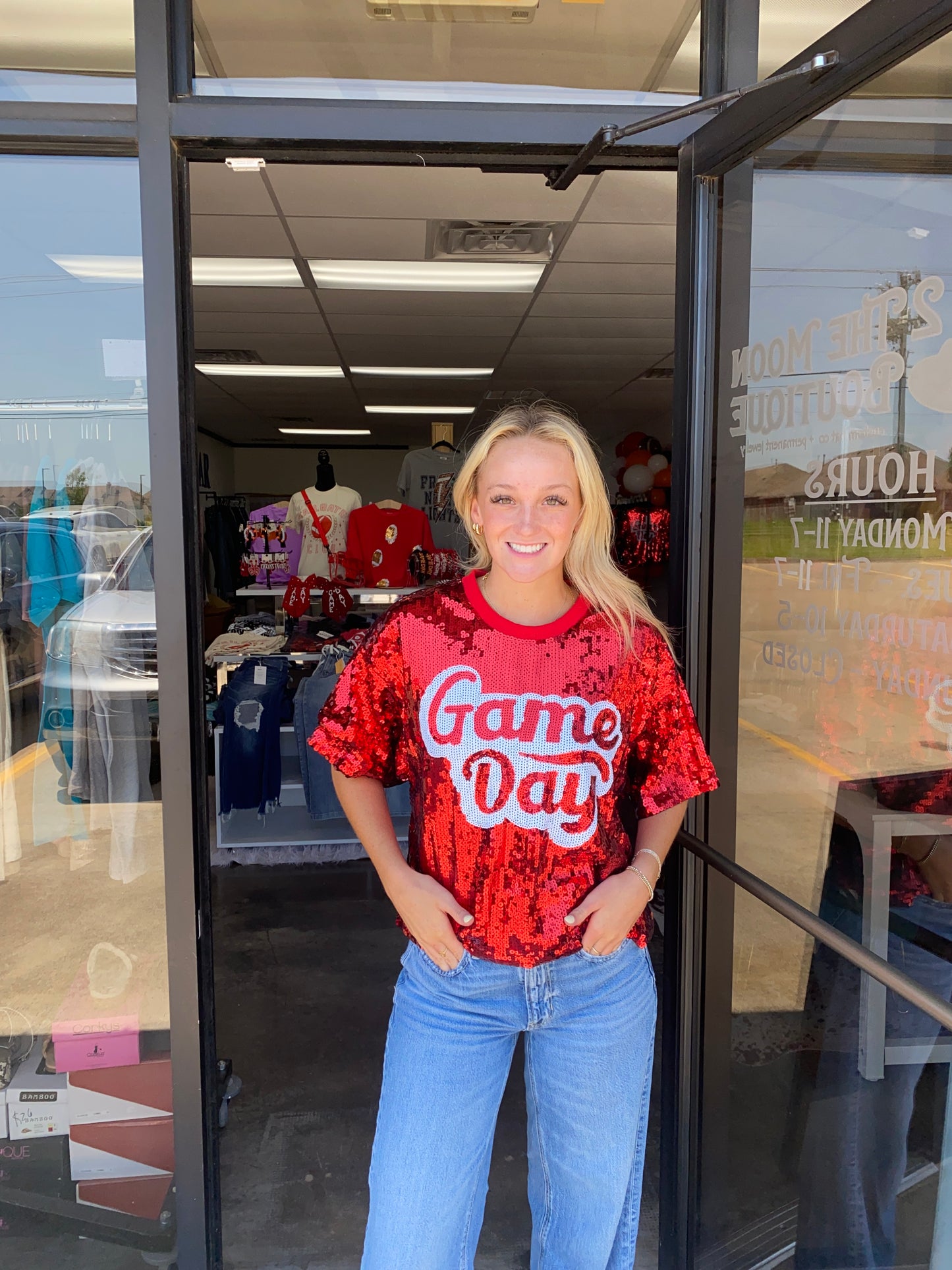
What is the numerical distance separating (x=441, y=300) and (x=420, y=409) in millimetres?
5110

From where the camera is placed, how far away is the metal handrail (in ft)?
4.17

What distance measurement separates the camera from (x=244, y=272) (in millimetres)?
4840

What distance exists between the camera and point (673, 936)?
201cm

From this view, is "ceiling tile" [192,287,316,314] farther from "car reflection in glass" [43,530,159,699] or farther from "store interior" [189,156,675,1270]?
"car reflection in glass" [43,530,159,699]

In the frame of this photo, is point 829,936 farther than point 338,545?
No

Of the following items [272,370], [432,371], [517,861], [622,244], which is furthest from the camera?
[272,370]

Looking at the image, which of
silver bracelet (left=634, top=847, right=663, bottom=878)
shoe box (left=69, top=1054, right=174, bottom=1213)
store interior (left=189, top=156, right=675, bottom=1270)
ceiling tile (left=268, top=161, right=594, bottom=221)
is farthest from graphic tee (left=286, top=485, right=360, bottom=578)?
silver bracelet (left=634, top=847, right=663, bottom=878)

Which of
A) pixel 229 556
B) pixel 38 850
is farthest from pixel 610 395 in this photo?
pixel 38 850

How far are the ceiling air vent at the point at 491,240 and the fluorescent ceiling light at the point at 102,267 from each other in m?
2.53

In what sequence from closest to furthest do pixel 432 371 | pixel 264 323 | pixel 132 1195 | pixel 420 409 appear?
pixel 132 1195 → pixel 264 323 → pixel 432 371 → pixel 420 409

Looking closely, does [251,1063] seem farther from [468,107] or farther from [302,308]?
[302,308]

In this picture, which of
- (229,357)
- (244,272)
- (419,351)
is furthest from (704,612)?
(229,357)

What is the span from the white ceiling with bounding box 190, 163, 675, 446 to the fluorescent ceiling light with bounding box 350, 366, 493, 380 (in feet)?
0.41

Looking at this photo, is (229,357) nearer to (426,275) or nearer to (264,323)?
(264,323)
